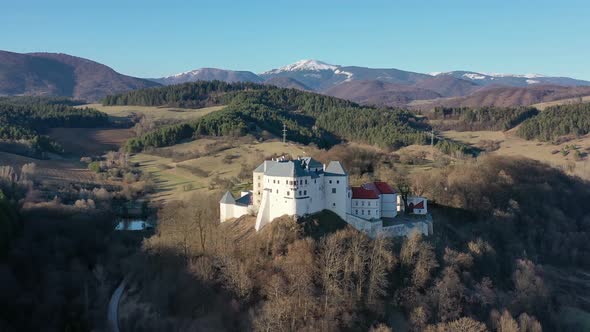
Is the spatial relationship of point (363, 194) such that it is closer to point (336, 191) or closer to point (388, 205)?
point (336, 191)

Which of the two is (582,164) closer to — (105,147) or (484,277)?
(484,277)

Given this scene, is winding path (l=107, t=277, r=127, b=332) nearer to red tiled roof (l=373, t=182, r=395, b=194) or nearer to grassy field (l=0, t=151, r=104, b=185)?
red tiled roof (l=373, t=182, r=395, b=194)

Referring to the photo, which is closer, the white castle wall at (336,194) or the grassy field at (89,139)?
the white castle wall at (336,194)

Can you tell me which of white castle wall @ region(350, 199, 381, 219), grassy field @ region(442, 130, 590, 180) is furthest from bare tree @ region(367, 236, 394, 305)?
grassy field @ region(442, 130, 590, 180)

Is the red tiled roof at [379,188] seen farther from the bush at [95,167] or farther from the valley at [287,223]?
the bush at [95,167]

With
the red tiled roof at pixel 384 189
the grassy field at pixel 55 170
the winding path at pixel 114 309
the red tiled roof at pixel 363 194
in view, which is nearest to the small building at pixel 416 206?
the red tiled roof at pixel 384 189

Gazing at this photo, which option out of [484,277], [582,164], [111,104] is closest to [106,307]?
[484,277]
